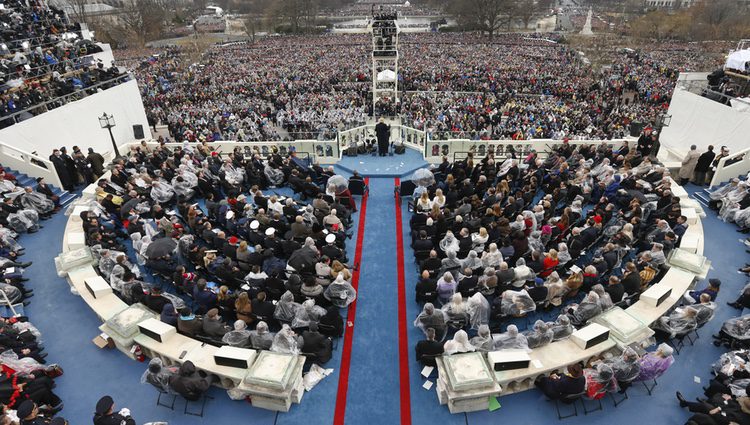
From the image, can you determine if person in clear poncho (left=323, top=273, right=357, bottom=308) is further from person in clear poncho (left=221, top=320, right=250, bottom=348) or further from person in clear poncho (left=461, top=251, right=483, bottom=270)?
person in clear poncho (left=461, top=251, right=483, bottom=270)

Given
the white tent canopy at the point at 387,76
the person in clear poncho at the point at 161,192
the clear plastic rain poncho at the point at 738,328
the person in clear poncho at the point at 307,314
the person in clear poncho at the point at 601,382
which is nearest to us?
the person in clear poncho at the point at 601,382

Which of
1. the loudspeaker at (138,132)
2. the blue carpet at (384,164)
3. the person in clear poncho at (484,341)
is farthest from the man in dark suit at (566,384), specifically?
the loudspeaker at (138,132)

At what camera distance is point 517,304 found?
25.3 feet

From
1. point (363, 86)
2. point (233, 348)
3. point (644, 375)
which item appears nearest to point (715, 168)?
point (644, 375)

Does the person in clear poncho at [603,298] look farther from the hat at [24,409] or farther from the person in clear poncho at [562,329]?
the hat at [24,409]

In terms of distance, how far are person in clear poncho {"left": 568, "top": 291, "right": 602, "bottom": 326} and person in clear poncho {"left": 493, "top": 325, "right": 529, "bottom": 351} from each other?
4.49ft

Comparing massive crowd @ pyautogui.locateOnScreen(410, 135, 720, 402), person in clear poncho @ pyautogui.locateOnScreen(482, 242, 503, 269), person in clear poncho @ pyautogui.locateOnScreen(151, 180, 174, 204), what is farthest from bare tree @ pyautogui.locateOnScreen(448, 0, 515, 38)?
person in clear poncho @ pyautogui.locateOnScreen(482, 242, 503, 269)

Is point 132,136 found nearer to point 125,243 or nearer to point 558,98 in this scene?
point 125,243

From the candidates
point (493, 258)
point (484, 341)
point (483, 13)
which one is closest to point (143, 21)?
point (483, 13)

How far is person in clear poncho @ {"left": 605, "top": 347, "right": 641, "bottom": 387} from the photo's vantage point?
6215mm

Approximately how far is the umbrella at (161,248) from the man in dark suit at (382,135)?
8686 mm

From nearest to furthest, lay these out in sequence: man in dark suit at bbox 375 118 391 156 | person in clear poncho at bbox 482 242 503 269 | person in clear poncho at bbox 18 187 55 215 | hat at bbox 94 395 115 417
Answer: hat at bbox 94 395 115 417 → person in clear poncho at bbox 482 242 503 269 → person in clear poncho at bbox 18 187 55 215 → man in dark suit at bbox 375 118 391 156

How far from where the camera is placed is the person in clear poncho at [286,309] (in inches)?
296

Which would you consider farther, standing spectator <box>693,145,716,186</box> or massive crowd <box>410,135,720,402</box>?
standing spectator <box>693,145,716,186</box>
